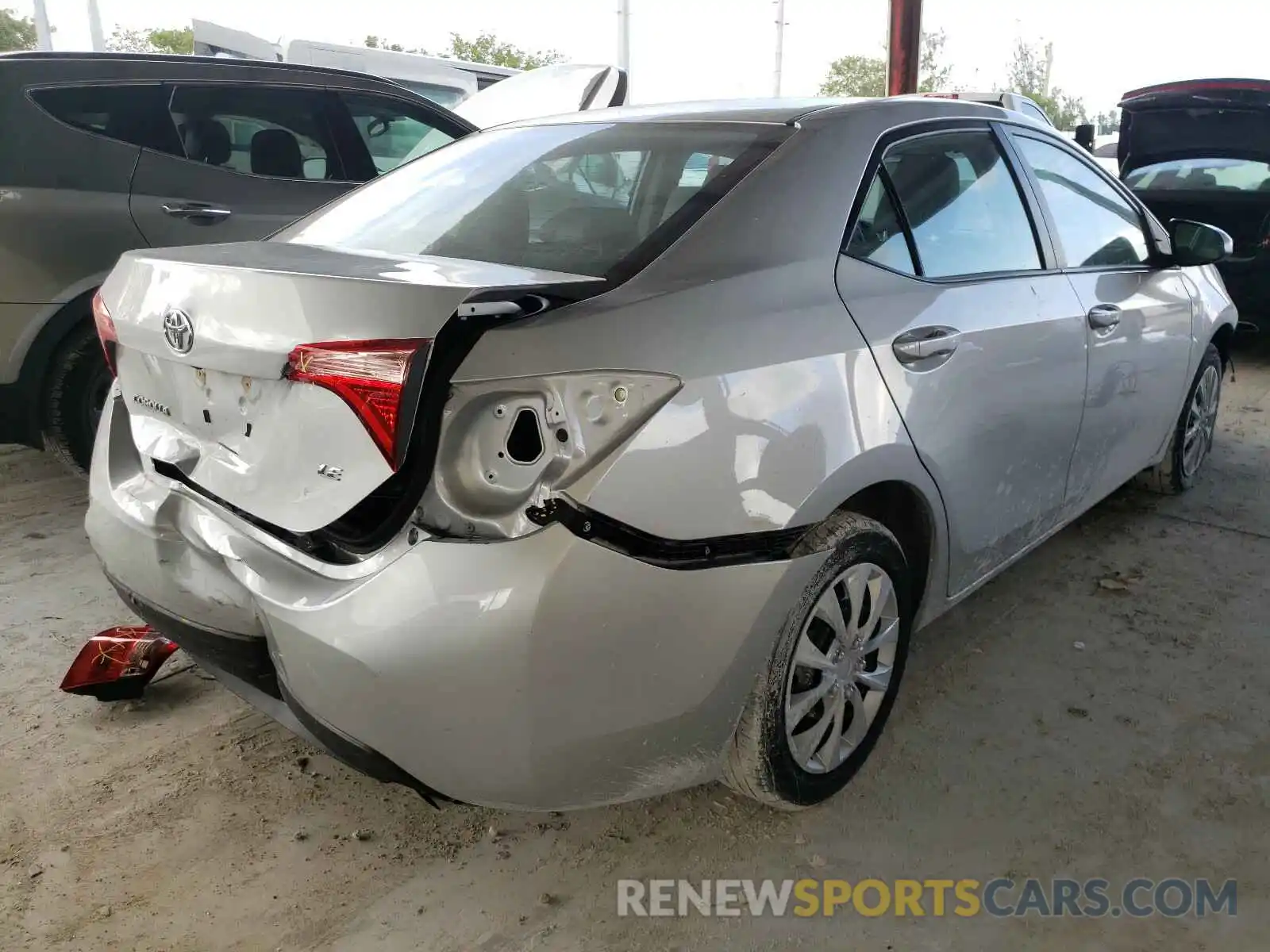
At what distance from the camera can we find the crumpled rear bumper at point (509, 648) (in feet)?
5.09

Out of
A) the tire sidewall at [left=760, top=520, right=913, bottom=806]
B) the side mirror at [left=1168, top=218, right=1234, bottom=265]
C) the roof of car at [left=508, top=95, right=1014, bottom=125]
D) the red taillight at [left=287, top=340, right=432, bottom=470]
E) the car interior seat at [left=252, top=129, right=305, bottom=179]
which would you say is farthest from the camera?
the car interior seat at [left=252, top=129, right=305, bottom=179]

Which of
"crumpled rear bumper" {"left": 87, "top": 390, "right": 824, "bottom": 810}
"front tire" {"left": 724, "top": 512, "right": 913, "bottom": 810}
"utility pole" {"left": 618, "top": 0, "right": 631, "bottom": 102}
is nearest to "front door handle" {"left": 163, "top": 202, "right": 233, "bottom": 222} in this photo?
"crumpled rear bumper" {"left": 87, "top": 390, "right": 824, "bottom": 810}

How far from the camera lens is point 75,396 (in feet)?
12.6

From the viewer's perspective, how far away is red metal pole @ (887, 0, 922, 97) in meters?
11.9

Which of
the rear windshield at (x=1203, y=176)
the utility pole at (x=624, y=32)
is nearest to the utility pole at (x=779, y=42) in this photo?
the utility pole at (x=624, y=32)

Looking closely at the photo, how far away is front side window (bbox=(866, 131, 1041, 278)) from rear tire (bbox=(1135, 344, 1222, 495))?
160cm

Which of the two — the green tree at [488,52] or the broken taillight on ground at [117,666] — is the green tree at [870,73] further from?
the broken taillight on ground at [117,666]

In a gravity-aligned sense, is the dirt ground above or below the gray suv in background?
below

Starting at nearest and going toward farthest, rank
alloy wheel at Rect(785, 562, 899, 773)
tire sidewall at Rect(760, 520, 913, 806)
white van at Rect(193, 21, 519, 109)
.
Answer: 1. tire sidewall at Rect(760, 520, 913, 806)
2. alloy wheel at Rect(785, 562, 899, 773)
3. white van at Rect(193, 21, 519, 109)

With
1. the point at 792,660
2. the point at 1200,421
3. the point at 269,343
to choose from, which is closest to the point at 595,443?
the point at 269,343

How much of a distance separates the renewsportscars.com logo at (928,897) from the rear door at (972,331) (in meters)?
0.75

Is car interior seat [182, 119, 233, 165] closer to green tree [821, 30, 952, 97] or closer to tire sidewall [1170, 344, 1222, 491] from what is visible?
tire sidewall [1170, 344, 1222, 491]

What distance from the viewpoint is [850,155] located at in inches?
84.7

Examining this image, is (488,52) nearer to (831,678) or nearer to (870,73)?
(870,73)
